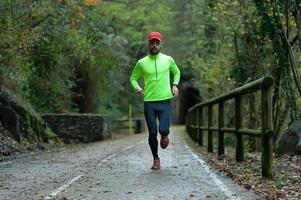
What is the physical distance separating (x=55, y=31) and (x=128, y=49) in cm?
1735

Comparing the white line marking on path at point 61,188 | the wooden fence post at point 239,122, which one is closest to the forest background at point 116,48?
the wooden fence post at point 239,122

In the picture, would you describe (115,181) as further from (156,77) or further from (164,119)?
(156,77)

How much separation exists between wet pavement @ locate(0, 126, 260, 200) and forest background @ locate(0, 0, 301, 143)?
3579 mm

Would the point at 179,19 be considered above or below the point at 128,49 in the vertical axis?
above

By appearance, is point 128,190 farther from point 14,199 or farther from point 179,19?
point 179,19

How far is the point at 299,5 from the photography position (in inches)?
480

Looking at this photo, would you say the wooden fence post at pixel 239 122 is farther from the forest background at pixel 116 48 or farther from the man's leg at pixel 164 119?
the forest background at pixel 116 48

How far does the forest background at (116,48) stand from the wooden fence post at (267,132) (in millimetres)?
4409

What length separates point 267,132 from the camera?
25.6 ft

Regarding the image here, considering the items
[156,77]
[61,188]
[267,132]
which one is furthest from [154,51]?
[61,188]

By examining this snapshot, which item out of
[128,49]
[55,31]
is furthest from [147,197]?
[128,49]

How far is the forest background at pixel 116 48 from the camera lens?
13.1 meters

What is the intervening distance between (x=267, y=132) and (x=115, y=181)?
87.5 inches

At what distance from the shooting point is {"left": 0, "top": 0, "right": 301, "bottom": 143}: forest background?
1315 cm
